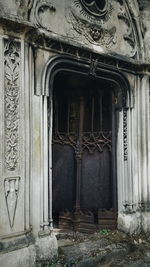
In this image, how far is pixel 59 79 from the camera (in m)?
5.99

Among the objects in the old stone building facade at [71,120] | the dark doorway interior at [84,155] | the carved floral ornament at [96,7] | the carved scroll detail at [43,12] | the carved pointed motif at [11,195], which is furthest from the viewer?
the dark doorway interior at [84,155]

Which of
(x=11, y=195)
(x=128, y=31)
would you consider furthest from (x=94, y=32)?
(x=11, y=195)

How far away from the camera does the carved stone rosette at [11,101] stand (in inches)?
156

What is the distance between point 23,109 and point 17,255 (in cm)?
191

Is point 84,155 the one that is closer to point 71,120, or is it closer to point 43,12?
point 71,120

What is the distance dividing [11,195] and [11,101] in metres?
1.24

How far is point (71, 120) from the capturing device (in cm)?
612

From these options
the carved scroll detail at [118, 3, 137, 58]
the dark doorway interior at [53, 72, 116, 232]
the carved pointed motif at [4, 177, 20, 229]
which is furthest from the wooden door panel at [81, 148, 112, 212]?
the carved pointed motif at [4, 177, 20, 229]

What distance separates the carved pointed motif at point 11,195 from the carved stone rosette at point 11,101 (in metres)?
0.17

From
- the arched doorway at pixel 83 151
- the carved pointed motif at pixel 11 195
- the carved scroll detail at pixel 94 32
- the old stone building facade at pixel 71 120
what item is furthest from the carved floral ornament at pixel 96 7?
the carved pointed motif at pixel 11 195

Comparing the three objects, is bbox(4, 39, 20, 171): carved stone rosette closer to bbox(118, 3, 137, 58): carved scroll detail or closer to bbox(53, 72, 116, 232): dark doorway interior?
bbox(53, 72, 116, 232): dark doorway interior

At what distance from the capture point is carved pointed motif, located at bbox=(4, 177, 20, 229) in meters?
3.88

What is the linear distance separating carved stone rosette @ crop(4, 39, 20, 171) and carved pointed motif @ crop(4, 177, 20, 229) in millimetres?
170

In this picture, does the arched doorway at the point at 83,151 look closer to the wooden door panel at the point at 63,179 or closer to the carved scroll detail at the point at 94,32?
the wooden door panel at the point at 63,179
